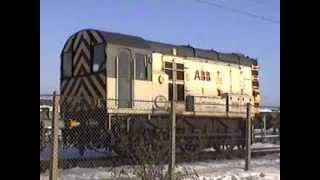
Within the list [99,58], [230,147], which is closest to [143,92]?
[99,58]

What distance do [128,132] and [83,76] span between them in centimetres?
352

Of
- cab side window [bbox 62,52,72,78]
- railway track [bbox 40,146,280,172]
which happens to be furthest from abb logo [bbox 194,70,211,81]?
cab side window [bbox 62,52,72,78]

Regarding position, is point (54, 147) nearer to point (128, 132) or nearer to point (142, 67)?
point (128, 132)

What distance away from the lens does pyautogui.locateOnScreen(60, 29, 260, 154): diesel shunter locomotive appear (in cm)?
1484

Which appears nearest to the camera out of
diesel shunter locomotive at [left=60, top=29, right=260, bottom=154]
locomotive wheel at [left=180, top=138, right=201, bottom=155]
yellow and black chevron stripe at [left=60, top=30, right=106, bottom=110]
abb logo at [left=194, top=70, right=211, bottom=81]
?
diesel shunter locomotive at [left=60, top=29, right=260, bottom=154]

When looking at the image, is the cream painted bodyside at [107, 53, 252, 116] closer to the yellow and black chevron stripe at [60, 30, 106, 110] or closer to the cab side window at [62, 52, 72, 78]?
the yellow and black chevron stripe at [60, 30, 106, 110]

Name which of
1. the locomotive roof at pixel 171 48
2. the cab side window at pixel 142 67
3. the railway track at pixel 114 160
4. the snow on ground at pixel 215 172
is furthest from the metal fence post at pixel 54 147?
the cab side window at pixel 142 67

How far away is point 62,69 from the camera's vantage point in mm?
17875

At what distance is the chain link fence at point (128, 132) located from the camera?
1132 cm

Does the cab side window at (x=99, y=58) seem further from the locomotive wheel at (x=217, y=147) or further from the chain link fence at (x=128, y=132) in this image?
the locomotive wheel at (x=217, y=147)
